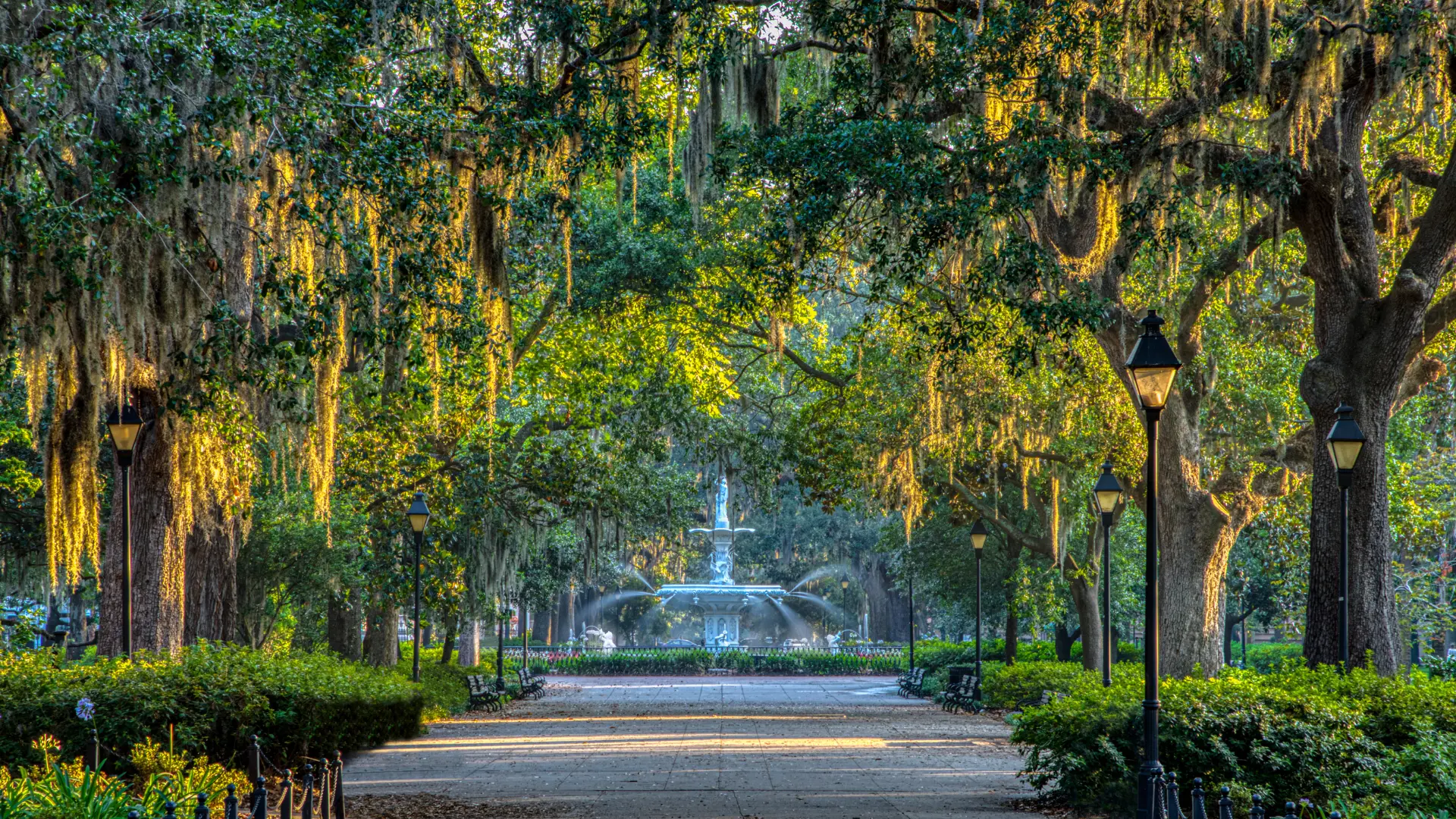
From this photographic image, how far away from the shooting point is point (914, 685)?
32719mm

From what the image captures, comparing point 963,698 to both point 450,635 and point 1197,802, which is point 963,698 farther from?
point 1197,802

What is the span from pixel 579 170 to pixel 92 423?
5284mm

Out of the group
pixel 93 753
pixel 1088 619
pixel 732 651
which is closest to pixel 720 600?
pixel 732 651

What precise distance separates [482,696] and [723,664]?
22.0 meters

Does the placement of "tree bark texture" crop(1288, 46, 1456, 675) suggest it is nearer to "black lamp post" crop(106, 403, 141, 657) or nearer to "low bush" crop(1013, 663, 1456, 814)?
"low bush" crop(1013, 663, 1456, 814)

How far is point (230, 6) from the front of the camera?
11.0 meters

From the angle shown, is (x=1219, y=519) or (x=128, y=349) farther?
(x=1219, y=519)

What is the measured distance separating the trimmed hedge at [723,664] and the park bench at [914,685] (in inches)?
511

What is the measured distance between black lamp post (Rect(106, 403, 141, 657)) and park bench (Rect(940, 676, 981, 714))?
1628 cm

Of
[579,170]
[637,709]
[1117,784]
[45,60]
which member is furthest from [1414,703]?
[637,709]

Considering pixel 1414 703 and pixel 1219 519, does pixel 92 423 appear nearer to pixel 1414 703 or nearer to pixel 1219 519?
pixel 1414 703

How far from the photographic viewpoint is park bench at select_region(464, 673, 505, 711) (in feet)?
84.8

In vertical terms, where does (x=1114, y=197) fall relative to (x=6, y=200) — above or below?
above

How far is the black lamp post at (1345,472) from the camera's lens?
13031 millimetres
